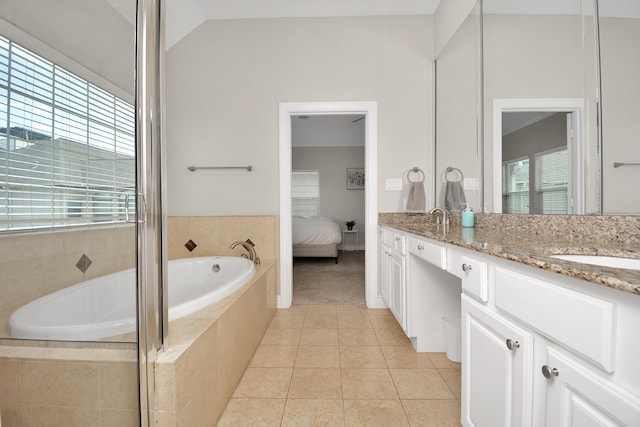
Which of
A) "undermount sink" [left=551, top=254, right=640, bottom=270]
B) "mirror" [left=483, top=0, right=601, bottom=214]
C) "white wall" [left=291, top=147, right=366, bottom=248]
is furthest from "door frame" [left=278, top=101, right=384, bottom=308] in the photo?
"white wall" [left=291, top=147, right=366, bottom=248]

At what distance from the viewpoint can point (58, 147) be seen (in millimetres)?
667

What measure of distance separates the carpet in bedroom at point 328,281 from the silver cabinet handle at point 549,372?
2188 millimetres

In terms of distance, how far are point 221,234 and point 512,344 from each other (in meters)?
2.41

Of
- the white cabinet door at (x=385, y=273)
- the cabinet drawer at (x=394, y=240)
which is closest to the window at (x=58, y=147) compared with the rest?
the cabinet drawer at (x=394, y=240)

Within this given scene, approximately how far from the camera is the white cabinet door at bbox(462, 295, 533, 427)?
740 mm

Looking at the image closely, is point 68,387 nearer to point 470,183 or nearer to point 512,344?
point 512,344

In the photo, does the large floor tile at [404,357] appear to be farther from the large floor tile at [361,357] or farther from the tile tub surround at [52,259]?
the tile tub surround at [52,259]

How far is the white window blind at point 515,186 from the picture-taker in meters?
1.50

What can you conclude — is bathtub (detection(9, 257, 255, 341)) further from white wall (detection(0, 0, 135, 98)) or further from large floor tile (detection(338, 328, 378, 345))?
large floor tile (detection(338, 328, 378, 345))

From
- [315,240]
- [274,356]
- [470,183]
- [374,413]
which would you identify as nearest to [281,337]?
[274,356]

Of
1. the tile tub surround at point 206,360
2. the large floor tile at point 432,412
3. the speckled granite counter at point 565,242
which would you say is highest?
the speckled granite counter at point 565,242

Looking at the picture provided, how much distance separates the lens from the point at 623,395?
0.49 meters

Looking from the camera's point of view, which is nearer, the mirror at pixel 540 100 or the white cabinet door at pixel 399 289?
the mirror at pixel 540 100

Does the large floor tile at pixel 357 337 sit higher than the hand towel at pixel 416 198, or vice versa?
the hand towel at pixel 416 198
